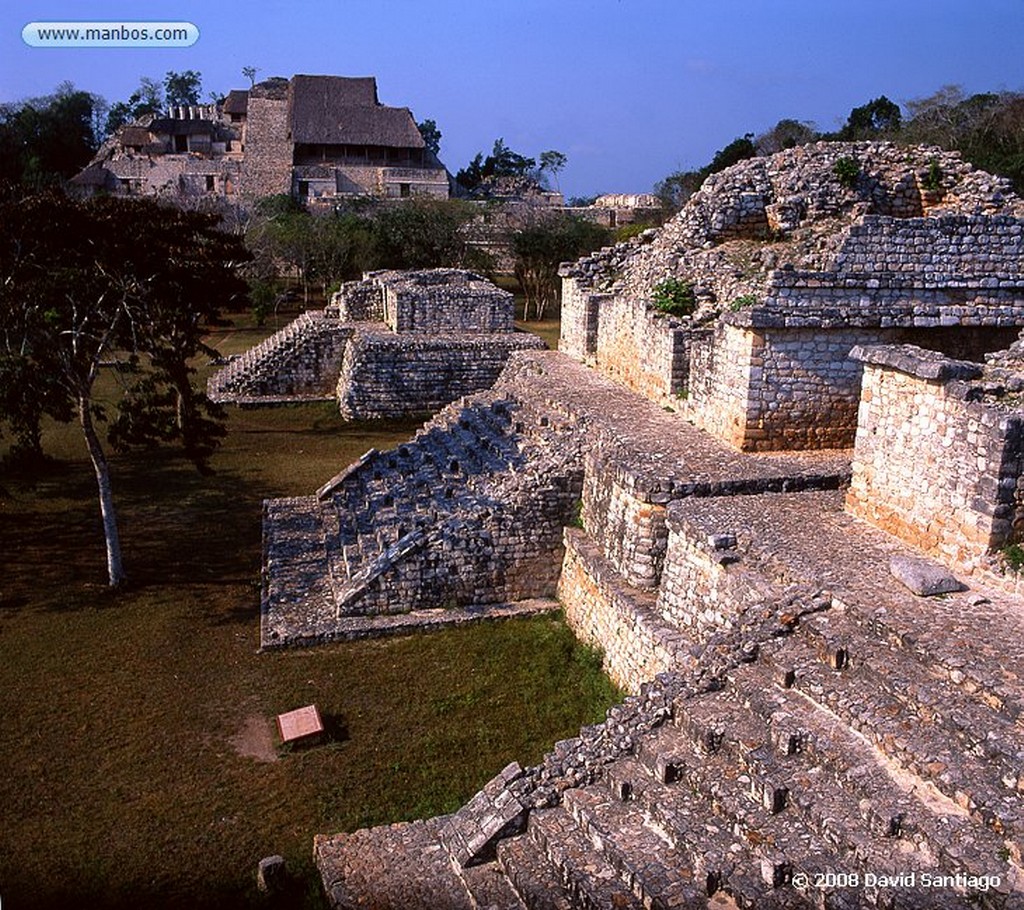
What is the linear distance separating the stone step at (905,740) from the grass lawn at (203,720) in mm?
2718

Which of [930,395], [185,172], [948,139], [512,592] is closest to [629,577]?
[512,592]

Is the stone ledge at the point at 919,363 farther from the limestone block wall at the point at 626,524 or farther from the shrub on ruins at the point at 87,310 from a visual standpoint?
the shrub on ruins at the point at 87,310

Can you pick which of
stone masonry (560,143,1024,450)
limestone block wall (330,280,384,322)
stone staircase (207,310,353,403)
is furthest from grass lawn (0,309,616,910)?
limestone block wall (330,280,384,322)

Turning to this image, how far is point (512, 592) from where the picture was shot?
1109cm

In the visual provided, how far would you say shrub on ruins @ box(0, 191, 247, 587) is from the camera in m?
11.1

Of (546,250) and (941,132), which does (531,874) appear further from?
(941,132)

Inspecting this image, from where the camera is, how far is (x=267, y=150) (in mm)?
51625

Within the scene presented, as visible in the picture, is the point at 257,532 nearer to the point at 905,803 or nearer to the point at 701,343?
the point at 701,343

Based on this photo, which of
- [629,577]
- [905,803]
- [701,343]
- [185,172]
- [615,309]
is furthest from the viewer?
[185,172]

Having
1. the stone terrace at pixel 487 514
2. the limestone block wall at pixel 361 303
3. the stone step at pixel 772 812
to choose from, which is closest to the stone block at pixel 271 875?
the stone step at pixel 772 812

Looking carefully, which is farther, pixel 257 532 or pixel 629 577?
pixel 257 532

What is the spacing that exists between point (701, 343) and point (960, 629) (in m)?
6.36

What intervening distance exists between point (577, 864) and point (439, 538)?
5.35 metres

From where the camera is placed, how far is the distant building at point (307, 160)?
168 ft
